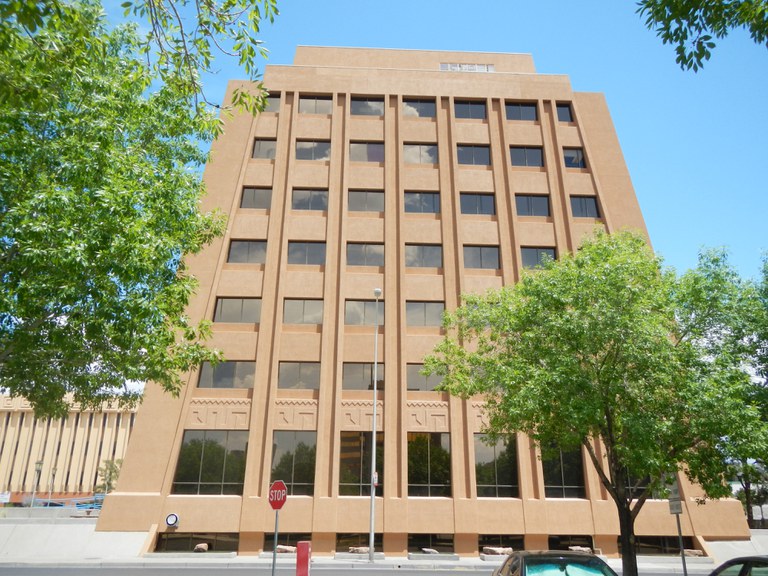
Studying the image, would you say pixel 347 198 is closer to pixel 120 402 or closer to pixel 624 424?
pixel 120 402

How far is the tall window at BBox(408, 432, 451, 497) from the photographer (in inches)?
1041

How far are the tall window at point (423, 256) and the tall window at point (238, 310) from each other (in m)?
8.60

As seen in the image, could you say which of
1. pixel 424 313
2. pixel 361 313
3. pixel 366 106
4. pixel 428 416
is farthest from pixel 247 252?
pixel 428 416

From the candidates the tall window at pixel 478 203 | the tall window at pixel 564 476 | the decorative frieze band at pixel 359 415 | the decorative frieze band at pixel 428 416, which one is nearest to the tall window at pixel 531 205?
the tall window at pixel 478 203

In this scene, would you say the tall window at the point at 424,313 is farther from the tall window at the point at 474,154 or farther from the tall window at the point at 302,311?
the tall window at the point at 474,154

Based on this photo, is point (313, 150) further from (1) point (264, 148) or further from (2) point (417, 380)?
(2) point (417, 380)

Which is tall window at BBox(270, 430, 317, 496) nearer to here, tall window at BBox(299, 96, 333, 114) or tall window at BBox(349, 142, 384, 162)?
tall window at BBox(349, 142, 384, 162)

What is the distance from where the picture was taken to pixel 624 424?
44.2 ft

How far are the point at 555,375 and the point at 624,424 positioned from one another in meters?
1.98

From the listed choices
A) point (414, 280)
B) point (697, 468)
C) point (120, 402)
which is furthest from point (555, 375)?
point (414, 280)

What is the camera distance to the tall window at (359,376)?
27891 millimetres

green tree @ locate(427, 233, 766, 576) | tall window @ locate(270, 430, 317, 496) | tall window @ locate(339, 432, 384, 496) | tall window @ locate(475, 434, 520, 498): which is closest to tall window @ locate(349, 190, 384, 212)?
tall window @ locate(339, 432, 384, 496)

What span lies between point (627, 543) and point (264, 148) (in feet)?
90.8

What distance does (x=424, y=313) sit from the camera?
29391mm
